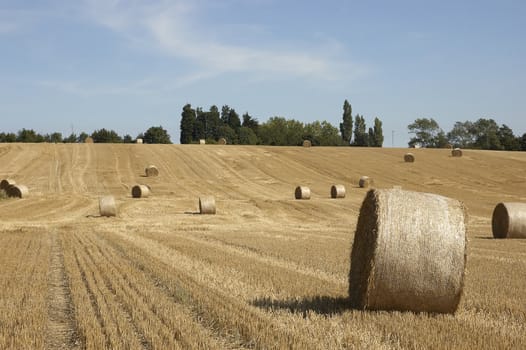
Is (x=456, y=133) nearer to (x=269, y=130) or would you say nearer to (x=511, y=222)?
(x=269, y=130)

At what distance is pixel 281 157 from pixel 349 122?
6334 centimetres

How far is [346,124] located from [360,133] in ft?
10.3

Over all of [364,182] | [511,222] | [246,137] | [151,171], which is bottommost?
[511,222]

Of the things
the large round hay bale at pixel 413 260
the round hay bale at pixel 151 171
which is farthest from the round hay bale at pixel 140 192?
the large round hay bale at pixel 413 260

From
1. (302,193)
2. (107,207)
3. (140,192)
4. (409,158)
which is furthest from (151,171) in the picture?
(409,158)

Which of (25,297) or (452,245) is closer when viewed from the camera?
(452,245)

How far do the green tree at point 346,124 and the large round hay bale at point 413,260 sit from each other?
363 ft

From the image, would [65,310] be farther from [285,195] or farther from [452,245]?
[285,195]

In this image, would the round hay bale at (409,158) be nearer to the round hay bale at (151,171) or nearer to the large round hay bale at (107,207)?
the round hay bale at (151,171)

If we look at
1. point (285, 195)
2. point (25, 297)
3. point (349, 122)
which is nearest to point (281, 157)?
point (285, 195)

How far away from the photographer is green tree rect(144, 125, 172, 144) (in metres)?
104

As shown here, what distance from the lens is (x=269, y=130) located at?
130500mm

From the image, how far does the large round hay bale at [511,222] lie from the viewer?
790 inches

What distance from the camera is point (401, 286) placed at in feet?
26.4
